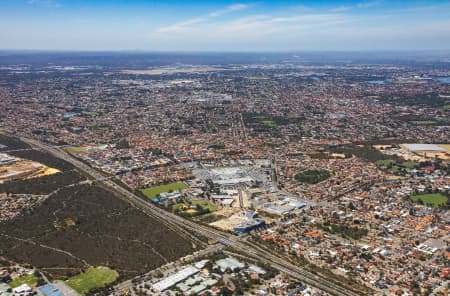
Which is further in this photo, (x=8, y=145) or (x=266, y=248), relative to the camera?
(x=8, y=145)

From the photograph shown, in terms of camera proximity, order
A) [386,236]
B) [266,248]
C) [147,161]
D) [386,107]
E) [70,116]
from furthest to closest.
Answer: [386,107], [70,116], [147,161], [386,236], [266,248]

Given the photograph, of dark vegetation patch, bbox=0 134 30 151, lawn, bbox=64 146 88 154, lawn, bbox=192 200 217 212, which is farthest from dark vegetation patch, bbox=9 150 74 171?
lawn, bbox=192 200 217 212

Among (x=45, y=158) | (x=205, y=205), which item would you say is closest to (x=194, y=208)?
(x=205, y=205)

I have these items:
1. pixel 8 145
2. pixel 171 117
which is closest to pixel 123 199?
pixel 8 145

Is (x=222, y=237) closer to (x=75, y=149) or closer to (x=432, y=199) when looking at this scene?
(x=432, y=199)

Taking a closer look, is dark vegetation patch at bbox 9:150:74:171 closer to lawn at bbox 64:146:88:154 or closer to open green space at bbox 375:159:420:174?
lawn at bbox 64:146:88:154

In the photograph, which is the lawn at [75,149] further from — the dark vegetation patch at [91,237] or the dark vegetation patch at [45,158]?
the dark vegetation patch at [91,237]

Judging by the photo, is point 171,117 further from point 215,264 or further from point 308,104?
point 215,264
